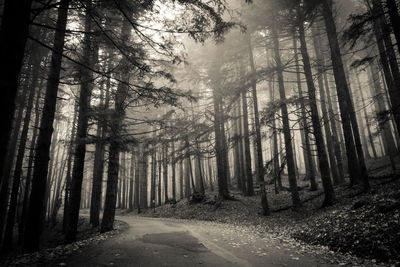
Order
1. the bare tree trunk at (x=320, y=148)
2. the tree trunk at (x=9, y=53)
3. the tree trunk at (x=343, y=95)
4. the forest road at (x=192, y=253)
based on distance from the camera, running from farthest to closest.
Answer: the tree trunk at (x=343, y=95) < the bare tree trunk at (x=320, y=148) < the forest road at (x=192, y=253) < the tree trunk at (x=9, y=53)

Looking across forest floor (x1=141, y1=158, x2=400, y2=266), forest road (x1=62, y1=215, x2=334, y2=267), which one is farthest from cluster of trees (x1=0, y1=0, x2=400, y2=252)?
forest road (x1=62, y1=215, x2=334, y2=267)

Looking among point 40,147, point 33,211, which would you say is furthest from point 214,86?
point 33,211

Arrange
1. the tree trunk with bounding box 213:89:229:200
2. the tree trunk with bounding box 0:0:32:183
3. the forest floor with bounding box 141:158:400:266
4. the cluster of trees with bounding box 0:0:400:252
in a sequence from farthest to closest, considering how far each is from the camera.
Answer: the tree trunk with bounding box 213:89:229:200, the cluster of trees with bounding box 0:0:400:252, the forest floor with bounding box 141:158:400:266, the tree trunk with bounding box 0:0:32:183

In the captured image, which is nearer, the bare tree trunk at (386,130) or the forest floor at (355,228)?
the forest floor at (355,228)

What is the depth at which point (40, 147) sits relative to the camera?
7.19m

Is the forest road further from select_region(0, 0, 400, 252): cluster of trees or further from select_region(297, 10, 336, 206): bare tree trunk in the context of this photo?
select_region(297, 10, 336, 206): bare tree trunk

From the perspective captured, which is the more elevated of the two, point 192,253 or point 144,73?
point 144,73

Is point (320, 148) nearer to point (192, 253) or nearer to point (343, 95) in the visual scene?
point (343, 95)

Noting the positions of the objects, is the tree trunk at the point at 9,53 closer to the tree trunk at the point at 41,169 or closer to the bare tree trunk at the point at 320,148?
the tree trunk at the point at 41,169

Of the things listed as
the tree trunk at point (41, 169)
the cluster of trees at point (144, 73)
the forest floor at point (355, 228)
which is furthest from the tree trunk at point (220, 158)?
the tree trunk at point (41, 169)

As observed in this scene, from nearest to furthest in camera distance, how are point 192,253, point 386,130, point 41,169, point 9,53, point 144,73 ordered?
point 9,53, point 192,253, point 144,73, point 41,169, point 386,130

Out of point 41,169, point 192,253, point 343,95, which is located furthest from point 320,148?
point 41,169

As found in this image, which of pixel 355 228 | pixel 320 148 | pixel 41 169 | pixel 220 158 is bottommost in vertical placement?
pixel 355 228

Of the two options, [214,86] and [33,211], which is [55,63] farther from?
[214,86]
